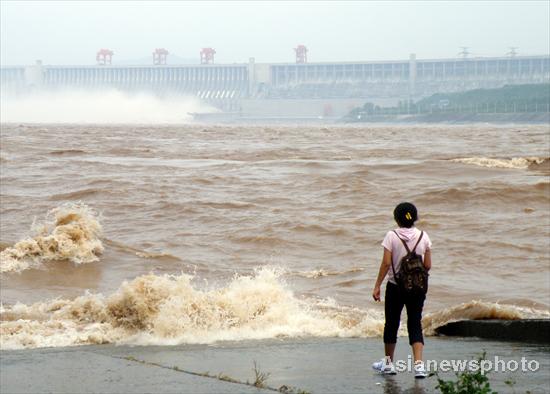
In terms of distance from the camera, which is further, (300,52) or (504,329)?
(300,52)

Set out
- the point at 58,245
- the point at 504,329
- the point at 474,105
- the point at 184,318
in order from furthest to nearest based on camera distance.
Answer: the point at 474,105, the point at 58,245, the point at 184,318, the point at 504,329

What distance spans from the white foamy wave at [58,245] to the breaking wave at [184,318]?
270 centimetres

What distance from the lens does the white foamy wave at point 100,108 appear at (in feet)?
402

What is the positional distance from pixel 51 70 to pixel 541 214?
147239 millimetres

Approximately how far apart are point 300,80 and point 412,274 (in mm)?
138968

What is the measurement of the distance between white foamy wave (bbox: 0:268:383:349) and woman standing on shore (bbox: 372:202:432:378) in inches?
66.6

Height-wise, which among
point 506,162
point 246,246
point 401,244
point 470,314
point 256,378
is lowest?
point 246,246

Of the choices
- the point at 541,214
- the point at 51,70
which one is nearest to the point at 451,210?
the point at 541,214

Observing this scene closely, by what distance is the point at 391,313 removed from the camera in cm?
525

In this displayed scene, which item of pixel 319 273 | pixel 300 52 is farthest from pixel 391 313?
pixel 300 52

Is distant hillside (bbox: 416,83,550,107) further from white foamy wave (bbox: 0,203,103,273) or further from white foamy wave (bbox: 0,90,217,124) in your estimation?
white foamy wave (bbox: 0,203,103,273)

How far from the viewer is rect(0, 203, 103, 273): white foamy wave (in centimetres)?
1075

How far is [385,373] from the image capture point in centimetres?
520

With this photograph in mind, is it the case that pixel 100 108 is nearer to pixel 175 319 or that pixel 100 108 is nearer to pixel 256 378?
pixel 175 319
